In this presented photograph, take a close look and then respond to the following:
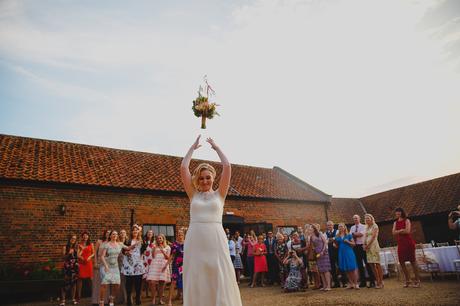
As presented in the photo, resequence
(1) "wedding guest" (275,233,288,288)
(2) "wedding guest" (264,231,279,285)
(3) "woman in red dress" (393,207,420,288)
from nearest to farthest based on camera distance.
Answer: (3) "woman in red dress" (393,207,420,288) < (1) "wedding guest" (275,233,288,288) < (2) "wedding guest" (264,231,279,285)

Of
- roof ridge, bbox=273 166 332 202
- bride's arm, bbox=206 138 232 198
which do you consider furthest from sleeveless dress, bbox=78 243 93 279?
roof ridge, bbox=273 166 332 202

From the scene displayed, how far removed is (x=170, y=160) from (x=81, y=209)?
23.6ft

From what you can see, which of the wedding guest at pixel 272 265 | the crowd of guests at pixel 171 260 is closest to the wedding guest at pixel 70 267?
the crowd of guests at pixel 171 260

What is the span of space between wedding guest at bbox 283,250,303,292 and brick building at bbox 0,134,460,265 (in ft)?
18.5

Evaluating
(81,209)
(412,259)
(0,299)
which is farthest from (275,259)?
(0,299)

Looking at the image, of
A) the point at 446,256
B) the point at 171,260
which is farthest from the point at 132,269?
the point at 446,256

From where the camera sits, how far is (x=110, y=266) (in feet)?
25.8

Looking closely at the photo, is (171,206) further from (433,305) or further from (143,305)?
(433,305)

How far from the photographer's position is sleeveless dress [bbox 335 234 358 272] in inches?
368

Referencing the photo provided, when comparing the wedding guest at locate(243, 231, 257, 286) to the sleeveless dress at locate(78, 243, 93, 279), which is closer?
the sleeveless dress at locate(78, 243, 93, 279)

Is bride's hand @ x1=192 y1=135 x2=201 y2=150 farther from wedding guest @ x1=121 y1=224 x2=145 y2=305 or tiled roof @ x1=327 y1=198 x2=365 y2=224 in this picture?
tiled roof @ x1=327 y1=198 x2=365 y2=224

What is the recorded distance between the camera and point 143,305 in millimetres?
8570

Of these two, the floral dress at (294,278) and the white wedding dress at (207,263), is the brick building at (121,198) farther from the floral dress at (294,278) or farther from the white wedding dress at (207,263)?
the white wedding dress at (207,263)

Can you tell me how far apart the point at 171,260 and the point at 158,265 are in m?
0.39
